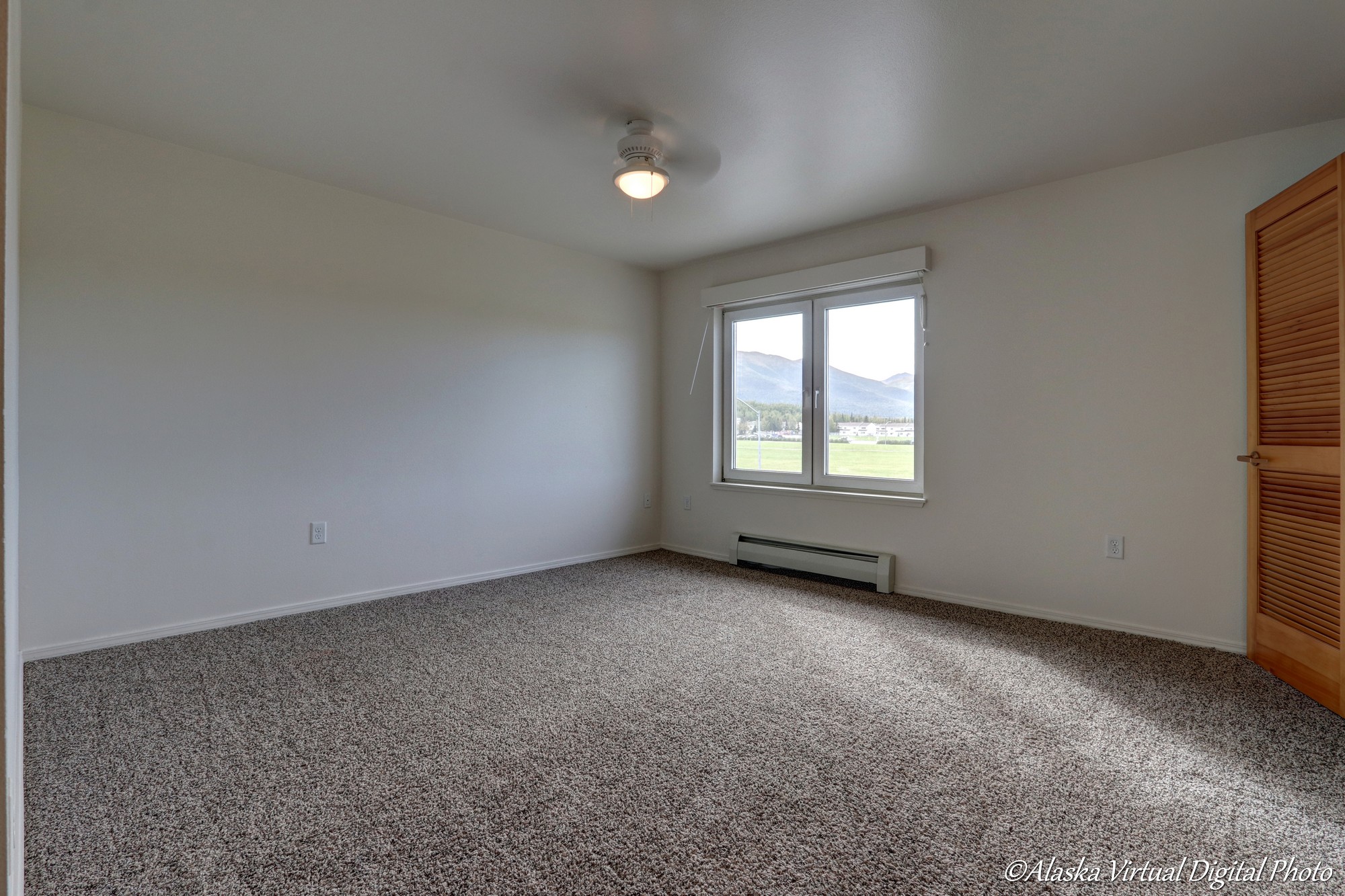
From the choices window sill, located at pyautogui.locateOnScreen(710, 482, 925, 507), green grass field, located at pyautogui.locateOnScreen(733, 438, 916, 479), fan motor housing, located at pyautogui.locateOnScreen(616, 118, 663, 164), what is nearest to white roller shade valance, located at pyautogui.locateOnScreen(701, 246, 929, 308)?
green grass field, located at pyautogui.locateOnScreen(733, 438, 916, 479)

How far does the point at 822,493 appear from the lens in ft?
14.4

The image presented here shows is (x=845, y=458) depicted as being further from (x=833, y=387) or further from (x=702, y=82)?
(x=702, y=82)

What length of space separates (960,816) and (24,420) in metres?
3.88

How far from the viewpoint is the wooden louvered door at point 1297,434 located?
2.33 meters

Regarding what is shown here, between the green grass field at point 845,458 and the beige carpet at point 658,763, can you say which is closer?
the beige carpet at point 658,763

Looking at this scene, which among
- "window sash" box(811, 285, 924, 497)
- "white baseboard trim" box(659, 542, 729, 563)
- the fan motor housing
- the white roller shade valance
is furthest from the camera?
"white baseboard trim" box(659, 542, 729, 563)

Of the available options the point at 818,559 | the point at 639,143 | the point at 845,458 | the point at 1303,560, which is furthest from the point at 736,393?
the point at 1303,560

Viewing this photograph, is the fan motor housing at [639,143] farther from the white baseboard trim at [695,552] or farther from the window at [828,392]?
the white baseboard trim at [695,552]

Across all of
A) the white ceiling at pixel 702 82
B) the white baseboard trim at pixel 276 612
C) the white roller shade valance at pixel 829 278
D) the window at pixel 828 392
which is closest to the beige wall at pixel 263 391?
the white baseboard trim at pixel 276 612

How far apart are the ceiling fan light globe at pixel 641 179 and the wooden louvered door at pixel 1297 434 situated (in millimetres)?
2517

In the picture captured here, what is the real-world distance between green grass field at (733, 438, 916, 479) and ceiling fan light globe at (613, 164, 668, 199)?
2.23 meters

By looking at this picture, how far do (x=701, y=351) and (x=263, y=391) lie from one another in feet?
9.91

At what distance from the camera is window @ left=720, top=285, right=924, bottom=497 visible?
13.6ft

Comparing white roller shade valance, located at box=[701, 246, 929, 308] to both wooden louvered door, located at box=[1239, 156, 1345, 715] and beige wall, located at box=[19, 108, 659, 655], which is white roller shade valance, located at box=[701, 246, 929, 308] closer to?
beige wall, located at box=[19, 108, 659, 655]
